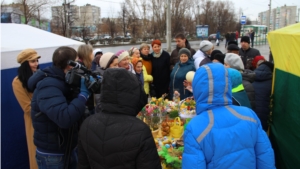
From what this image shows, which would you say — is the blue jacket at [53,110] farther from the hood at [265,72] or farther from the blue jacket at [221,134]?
the hood at [265,72]

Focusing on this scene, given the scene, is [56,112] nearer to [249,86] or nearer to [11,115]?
[11,115]

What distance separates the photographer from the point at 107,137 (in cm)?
159

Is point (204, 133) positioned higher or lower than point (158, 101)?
higher

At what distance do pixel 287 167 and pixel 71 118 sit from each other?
2.33m

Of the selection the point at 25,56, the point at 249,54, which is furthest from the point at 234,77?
the point at 249,54

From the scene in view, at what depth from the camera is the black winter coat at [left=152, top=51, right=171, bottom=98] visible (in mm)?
5324

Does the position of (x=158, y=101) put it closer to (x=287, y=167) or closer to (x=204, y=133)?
(x=287, y=167)

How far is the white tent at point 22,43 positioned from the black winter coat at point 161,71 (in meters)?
1.69

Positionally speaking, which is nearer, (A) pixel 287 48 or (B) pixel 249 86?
(A) pixel 287 48

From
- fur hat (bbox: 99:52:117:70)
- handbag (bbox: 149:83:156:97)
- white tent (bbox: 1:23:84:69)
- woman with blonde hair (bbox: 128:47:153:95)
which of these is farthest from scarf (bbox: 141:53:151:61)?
fur hat (bbox: 99:52:117:70)

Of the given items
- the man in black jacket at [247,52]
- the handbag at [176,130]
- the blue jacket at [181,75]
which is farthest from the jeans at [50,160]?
the man in black jacket at [247,52]

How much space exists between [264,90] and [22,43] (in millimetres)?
3698

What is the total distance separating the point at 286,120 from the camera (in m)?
2.76

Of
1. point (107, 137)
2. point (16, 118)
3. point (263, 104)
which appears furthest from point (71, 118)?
point (263, 104)
